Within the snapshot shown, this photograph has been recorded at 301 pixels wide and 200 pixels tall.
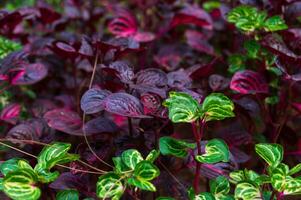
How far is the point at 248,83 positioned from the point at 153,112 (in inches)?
15.2

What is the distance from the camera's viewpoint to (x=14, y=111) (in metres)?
1.48

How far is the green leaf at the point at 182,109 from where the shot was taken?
3.16ft

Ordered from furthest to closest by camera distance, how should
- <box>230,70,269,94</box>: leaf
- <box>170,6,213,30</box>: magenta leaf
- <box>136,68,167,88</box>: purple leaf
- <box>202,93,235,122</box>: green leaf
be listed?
<box>170,6,213,30</box>: magenta leaf → <box>230,70,269,94</box>: leaf → <box>136,68,167,88</box>: purple leaf → <box>202,93,235,122</box>: green leaf

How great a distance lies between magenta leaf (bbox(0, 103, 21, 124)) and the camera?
1.42 m

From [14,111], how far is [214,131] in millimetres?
690

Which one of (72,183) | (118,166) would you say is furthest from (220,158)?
(72,183)

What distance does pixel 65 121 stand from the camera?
1.26 metres

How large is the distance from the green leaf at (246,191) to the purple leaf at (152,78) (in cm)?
35

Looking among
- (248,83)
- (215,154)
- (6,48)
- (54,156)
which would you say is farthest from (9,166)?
(248,83)

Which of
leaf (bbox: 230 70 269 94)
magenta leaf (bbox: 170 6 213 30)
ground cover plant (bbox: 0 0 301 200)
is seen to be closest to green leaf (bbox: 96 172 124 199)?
ground cover plant (bbox: 0 0 301 200)

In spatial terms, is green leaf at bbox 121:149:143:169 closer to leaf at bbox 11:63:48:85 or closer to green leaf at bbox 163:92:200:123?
green leaf at bbox 163:92:200:123

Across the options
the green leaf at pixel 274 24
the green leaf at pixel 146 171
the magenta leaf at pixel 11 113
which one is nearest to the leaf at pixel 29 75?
the magenta leaf at pixel 11 113

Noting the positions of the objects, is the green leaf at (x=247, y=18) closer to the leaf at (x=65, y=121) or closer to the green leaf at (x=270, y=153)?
the green leaf at (x=270, y=153)

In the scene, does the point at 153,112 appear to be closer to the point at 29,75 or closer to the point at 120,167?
the point at 120,167
